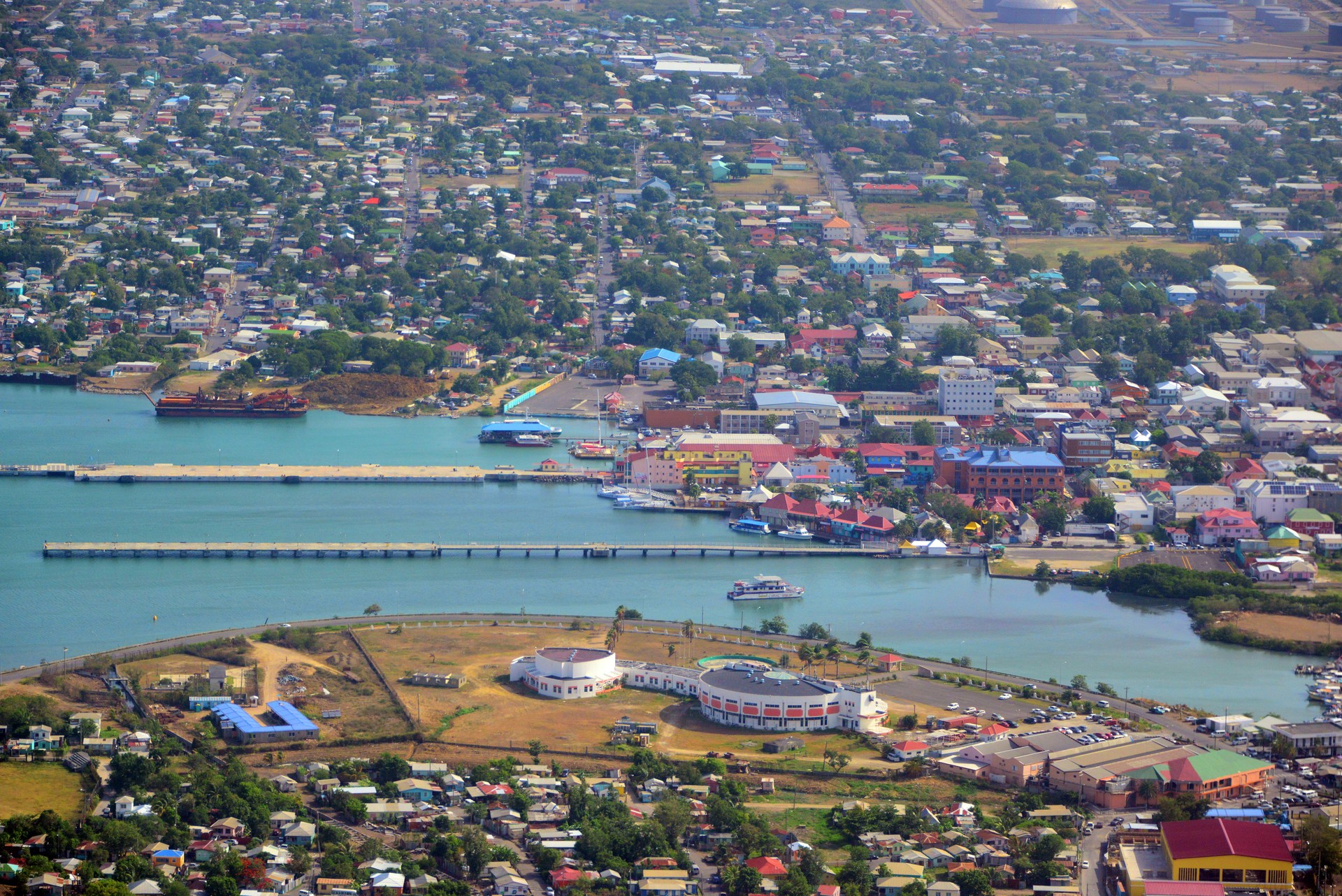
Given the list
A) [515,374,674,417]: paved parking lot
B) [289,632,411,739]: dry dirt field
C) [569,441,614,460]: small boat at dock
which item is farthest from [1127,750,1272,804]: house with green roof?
[515,374,674,417]: paved parking lot

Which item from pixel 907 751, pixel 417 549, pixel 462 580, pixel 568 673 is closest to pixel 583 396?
pixel 417 549

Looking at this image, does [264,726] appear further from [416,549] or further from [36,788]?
[416,549]

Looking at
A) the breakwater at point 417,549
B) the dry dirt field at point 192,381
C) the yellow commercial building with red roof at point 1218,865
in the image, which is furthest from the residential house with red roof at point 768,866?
the dry dirt field at point 192,381

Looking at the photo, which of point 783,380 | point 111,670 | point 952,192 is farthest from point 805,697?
point 952,192

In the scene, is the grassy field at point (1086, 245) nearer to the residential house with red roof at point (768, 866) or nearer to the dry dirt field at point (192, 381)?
the dry dirt field at point (192, 381)

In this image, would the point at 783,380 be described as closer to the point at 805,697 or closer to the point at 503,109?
the point at 805,697

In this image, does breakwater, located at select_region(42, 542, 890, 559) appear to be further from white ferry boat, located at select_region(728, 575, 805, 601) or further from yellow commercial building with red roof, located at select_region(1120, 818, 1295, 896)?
yellow commercial building with red roof, located at select_region(1120, 818, 1295, 896)
